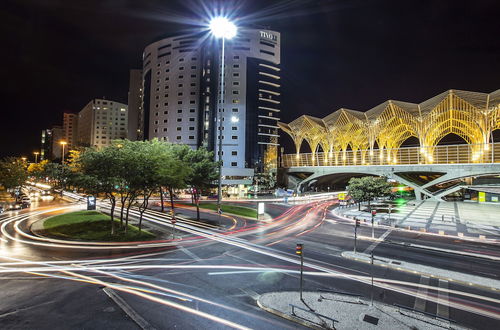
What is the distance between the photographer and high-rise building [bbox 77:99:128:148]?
169 m

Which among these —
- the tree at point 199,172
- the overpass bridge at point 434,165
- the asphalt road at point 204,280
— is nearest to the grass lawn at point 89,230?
the asphalt road at point 204,280

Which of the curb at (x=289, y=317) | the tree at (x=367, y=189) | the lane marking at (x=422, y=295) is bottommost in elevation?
the lane marking at (x=422, y=295)

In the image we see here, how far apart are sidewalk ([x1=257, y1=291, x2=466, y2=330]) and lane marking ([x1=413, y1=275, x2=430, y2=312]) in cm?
119

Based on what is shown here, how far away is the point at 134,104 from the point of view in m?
132

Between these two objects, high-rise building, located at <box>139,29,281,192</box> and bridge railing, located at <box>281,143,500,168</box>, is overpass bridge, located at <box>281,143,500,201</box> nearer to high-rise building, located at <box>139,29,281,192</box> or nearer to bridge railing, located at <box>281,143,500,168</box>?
bridge railing, located at <box>281,143,500,168</box>

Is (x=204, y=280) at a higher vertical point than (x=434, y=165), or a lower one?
lower

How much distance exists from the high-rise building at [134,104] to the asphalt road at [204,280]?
11522 centimetres

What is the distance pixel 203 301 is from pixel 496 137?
367 ft

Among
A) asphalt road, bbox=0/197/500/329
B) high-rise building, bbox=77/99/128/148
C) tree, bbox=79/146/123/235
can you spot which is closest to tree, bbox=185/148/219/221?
asphalt road, bbox=0/197/500/329

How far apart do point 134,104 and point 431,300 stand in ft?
472

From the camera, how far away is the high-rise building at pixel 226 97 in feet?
263

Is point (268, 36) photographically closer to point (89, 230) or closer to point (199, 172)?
point (199, 172)

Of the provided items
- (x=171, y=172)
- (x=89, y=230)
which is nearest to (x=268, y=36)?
(x=171, y=172)

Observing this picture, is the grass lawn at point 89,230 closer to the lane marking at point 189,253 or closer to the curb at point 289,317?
the lane marking at point 189,253
